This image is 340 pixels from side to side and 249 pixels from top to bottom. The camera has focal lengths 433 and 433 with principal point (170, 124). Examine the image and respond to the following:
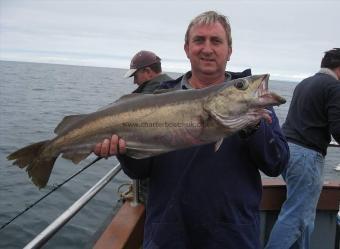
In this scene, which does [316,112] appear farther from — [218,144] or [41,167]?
[41,167]

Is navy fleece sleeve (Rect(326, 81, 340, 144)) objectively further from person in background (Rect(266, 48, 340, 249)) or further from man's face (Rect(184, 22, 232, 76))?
man's face (Rect(184, 22, 232, 76))

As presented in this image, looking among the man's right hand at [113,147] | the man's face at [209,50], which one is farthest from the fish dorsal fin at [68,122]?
the man's face at [209,50]

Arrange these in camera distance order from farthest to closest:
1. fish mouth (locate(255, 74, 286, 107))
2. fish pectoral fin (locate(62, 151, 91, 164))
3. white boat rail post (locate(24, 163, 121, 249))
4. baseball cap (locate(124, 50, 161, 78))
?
baseball cap (locate(124, 50, 161, 78)) → fish pectoral fin (locate(62, 151, 91, 164)) → fish mouth (locate(255, 74, 286, 107)) → white boat rail post (locate(24, 163, 121, 249))

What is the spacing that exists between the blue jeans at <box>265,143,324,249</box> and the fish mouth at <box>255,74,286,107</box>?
2.64 m

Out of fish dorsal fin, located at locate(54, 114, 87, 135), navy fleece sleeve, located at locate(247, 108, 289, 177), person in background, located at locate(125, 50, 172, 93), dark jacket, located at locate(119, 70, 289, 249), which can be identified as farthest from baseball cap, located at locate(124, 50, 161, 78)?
navy fleece sleeve, located at locate(247, 108, 289, 177)

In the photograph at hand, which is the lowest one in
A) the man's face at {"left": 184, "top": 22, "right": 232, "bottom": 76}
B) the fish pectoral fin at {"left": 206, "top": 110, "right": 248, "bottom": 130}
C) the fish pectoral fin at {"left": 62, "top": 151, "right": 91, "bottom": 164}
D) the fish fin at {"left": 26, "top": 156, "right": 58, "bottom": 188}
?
the fish fin at {"left": 26, "top": 156, "right": 58, "bottom": 188}

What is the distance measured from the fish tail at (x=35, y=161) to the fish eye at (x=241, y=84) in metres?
1.59

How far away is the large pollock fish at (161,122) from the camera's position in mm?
2914

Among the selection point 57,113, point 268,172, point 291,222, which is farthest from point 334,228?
point 57,113

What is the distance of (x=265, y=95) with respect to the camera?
2.87 metres

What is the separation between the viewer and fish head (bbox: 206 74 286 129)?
9.45 feet

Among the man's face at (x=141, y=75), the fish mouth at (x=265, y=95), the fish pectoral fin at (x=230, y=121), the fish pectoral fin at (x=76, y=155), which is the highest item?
the fish mouth at (x=265, y=95)

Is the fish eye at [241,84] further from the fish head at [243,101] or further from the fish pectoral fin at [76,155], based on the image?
the fish pectoral fin at [76,155]

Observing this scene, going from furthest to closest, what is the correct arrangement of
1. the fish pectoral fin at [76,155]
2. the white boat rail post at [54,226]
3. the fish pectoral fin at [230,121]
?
the fish pectoral fin at [76,155], the fish pectoral fin at [230,121], the white boat rail post at [54,226]
